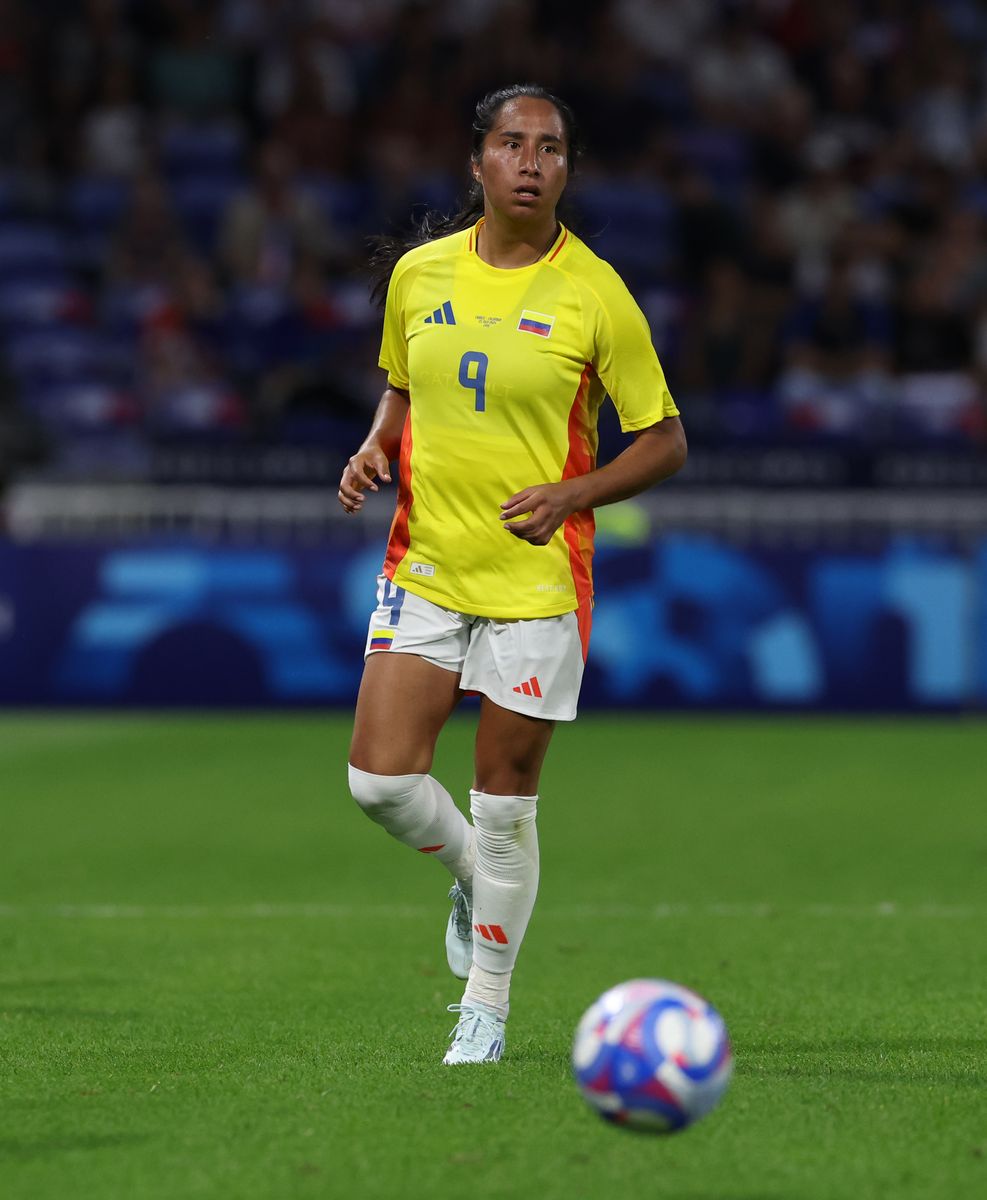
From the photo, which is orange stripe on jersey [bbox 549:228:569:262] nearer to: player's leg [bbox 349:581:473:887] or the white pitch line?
player's leg [bbox 349:581:473:887]

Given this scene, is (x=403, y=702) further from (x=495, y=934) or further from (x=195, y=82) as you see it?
(x=195, y=82)

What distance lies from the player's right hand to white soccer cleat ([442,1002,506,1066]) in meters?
1.35

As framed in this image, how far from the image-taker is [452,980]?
670cm

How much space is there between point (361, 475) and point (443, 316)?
1.59ft

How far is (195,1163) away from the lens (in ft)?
14.3

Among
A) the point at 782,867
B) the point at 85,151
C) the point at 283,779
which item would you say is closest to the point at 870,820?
the point at 782,867

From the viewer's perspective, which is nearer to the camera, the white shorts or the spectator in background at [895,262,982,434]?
the white shorts

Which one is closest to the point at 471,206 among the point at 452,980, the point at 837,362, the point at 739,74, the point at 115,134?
the point at 452,980

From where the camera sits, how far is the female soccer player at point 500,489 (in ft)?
17.6

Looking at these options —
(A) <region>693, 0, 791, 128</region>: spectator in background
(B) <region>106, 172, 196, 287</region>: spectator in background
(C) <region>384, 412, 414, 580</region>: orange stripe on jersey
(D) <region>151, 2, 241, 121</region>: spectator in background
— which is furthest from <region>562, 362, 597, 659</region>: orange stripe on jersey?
(A) <region>693, 0, 791, 128</region>: spectator in background

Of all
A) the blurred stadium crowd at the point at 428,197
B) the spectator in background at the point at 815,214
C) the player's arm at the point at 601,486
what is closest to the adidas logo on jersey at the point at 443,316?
the player's arm at the point at 601,486

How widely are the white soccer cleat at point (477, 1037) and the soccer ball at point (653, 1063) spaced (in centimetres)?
105

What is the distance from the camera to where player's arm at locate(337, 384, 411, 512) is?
18.4 ft

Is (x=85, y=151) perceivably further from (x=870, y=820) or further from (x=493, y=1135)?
(x=493, y=1135)
